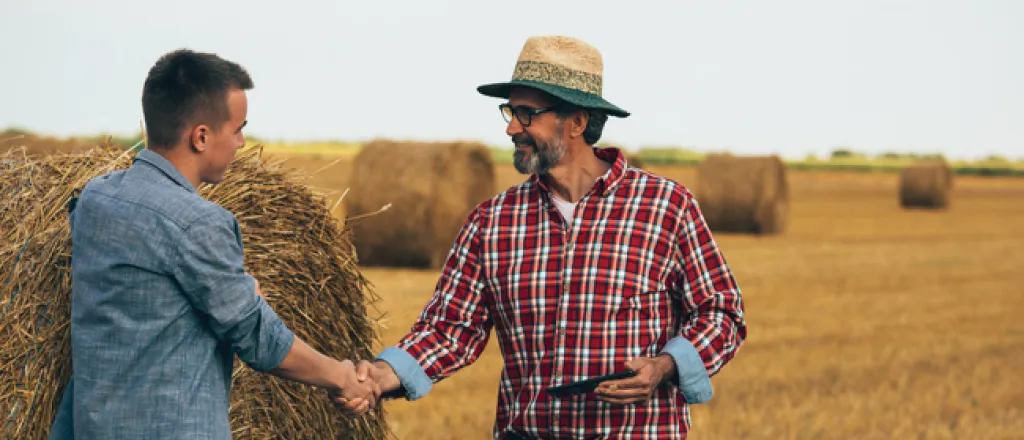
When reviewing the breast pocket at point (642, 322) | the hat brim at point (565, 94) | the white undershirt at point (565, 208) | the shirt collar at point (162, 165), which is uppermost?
the hat brim at point (565, 94)

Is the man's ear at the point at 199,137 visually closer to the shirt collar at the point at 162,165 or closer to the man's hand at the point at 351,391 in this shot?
the shirt collar at the point at 162,165

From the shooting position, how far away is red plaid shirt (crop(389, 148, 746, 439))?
3.77 meters

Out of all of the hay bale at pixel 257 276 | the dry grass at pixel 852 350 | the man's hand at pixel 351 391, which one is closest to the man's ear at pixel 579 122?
the man's hand at pixel 351 391

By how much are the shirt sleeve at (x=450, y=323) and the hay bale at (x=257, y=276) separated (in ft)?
4.03

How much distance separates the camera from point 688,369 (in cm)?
372

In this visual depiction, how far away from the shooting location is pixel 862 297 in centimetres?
1440

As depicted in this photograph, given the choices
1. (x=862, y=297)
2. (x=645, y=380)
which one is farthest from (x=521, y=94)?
(x=862, y=297)

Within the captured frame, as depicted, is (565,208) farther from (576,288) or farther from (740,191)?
(740,191)

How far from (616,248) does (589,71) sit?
596 mm

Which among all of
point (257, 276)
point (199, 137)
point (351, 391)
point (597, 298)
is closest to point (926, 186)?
point (257, 276)

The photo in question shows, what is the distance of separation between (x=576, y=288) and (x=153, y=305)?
130 centimetres

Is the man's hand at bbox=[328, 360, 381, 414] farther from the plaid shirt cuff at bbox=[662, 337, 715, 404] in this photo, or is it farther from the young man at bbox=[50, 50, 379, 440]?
the plaid shirt cuff at bbox=[662, 337, 715, 404]

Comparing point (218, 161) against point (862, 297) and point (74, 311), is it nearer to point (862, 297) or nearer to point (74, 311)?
point (74, 311)

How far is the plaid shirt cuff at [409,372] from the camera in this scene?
13.0ft
